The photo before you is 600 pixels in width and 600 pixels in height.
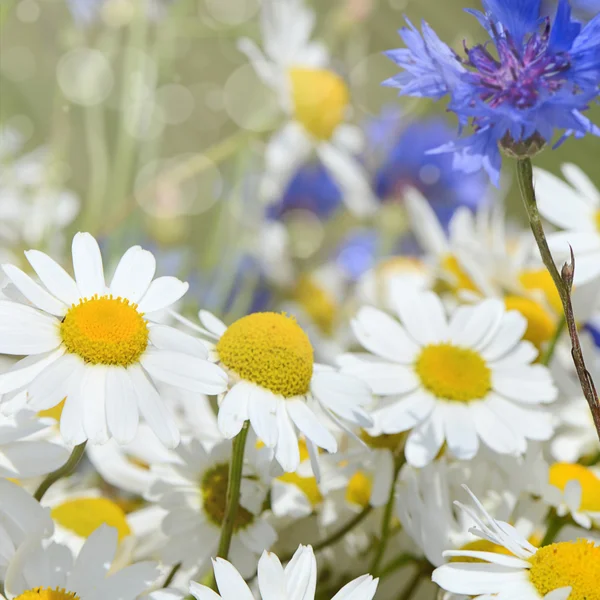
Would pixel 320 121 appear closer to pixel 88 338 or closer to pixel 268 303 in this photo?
pixel 268 303

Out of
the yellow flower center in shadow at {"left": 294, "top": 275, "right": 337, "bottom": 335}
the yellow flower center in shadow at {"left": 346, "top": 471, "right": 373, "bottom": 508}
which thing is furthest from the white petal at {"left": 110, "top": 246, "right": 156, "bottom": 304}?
the yellow flower center in shadow at {"left": 294, "top": 275, "right": 337, "bottom": 335}

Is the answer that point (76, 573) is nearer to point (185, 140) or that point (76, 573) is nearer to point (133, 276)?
point (133, 276)

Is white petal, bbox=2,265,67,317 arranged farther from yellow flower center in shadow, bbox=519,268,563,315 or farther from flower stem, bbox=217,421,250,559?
yellow flower center in shadow, bbox=519,268,563,315

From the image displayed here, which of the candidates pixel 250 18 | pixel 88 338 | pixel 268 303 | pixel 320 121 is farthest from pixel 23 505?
pixel 250 18

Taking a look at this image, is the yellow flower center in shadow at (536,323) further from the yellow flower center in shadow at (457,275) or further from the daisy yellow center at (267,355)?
the daisy yellow center at (267,355)

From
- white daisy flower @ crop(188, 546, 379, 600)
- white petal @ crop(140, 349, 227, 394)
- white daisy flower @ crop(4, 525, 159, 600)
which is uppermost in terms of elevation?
white petal @ crop(140, 349, 227, 394)

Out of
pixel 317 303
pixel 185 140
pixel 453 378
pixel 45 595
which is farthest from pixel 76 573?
pixel 185 140

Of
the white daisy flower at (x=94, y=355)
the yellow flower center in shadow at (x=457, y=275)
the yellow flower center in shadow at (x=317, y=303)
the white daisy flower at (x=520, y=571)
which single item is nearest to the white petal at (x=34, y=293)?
the white daisy flower at (x=94, y=355)
